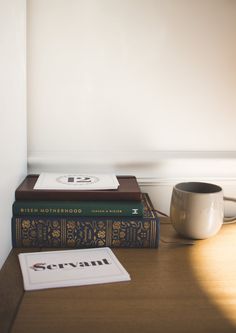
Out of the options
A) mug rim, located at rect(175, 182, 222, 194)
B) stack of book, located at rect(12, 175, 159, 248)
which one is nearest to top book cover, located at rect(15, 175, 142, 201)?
stack of book, located at rect(12, 175, 159, 248)

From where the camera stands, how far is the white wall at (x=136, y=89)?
91 centimetres

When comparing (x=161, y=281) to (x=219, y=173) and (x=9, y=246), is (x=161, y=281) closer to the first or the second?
(x=9, y=246)

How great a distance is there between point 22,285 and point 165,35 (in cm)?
62

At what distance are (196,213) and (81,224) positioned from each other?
0.22 metres

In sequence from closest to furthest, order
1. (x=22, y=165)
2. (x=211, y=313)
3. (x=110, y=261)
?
1. (x=211, y=313)
2. (x=110, y=261)
3. (x=22, y=165)

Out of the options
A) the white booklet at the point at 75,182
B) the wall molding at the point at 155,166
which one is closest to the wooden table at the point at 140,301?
the white booklet at the point at 75,182

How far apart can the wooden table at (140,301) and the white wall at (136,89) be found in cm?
27

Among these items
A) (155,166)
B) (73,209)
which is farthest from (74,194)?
(155,166)

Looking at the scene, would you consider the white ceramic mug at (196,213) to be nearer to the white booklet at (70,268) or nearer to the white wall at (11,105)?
the white booklet at (70,268)

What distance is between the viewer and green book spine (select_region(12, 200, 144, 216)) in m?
0.76

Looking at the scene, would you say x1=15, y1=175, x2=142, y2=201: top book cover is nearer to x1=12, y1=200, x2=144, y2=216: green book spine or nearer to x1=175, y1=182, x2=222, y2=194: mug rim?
x1=12, y1=200, x2=144, y2=216: green book spine

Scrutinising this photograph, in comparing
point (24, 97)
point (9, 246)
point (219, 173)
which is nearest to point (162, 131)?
point (219, 173)

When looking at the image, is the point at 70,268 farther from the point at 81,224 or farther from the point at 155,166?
the point at 155,166

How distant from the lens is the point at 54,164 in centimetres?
94
